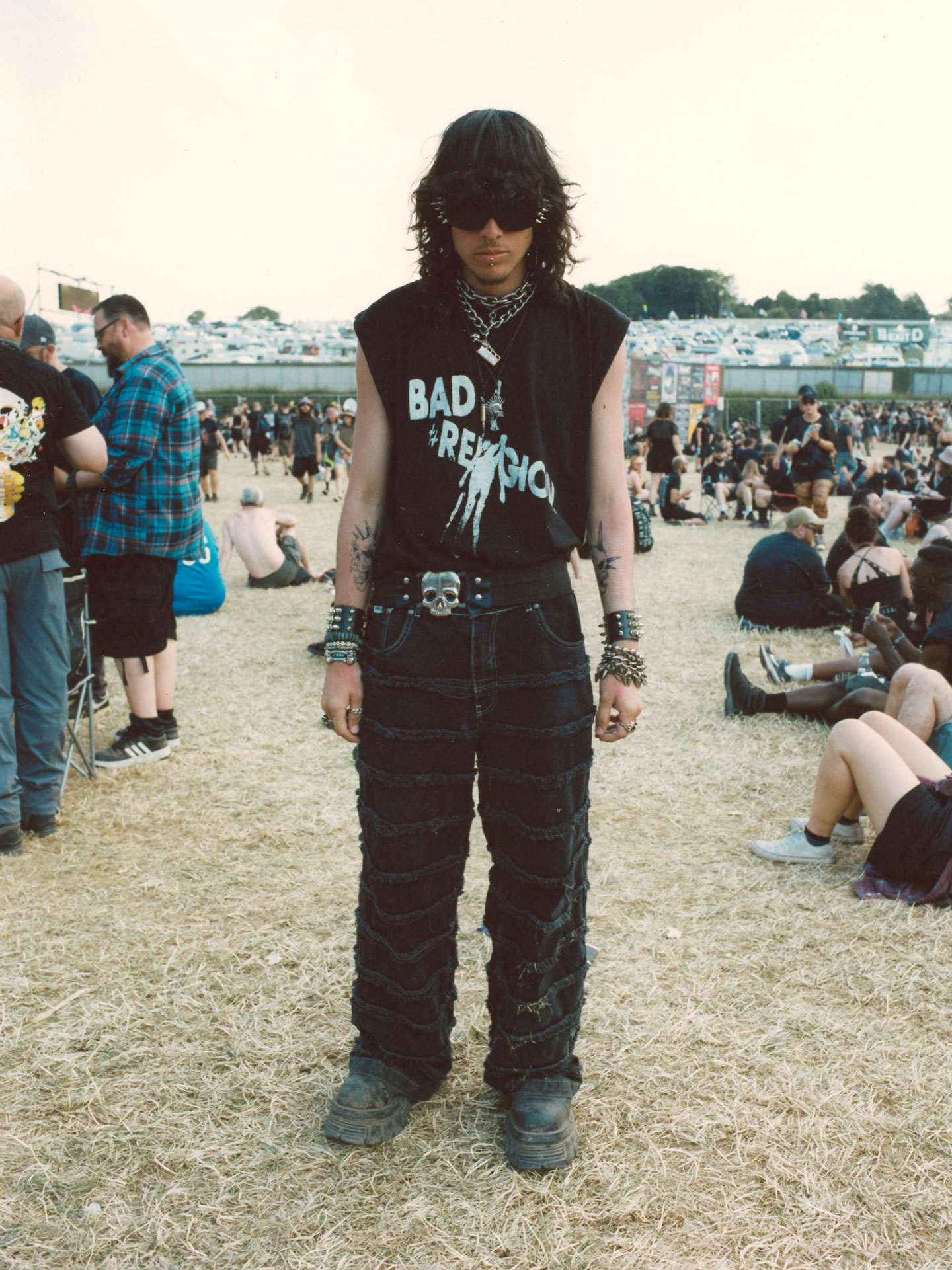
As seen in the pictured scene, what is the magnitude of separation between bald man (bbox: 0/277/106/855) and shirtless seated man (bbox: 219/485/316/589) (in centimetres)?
522

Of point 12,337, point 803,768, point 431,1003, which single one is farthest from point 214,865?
point 803,768

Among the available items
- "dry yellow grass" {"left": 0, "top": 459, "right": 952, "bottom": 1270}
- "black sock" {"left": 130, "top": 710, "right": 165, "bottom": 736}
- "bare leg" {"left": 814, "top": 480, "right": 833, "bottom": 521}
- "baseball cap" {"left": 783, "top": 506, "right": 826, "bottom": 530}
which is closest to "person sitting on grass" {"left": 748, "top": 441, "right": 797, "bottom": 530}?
"bare leg" {"left": 814, "top": 480, "right": 833, "bottom": 521}

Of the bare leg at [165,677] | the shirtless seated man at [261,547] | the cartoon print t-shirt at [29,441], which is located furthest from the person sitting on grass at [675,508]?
the cartoon print t-shirt at [29,441]

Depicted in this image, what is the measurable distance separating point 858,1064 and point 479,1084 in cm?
100

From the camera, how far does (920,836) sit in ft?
11.1

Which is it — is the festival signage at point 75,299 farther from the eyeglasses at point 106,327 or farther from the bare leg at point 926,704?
the bare leg at point 926,704

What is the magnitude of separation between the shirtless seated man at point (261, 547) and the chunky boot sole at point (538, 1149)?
751 centimetres

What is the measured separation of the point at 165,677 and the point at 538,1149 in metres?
3.33

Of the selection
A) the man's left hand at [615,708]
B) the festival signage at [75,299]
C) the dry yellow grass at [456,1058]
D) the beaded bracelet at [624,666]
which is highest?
the festival signage at [75,299]

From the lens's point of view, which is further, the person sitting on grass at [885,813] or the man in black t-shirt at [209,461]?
the man in black t-shirt at [209,461]

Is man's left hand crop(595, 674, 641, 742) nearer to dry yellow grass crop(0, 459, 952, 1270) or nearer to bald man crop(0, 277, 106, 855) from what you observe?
dry yellow grass crop(0, 459, 952, 1270)

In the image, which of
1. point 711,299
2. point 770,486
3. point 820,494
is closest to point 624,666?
point 820,494

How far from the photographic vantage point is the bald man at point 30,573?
3.67 metres

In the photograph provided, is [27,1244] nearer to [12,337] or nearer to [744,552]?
[12,337]
